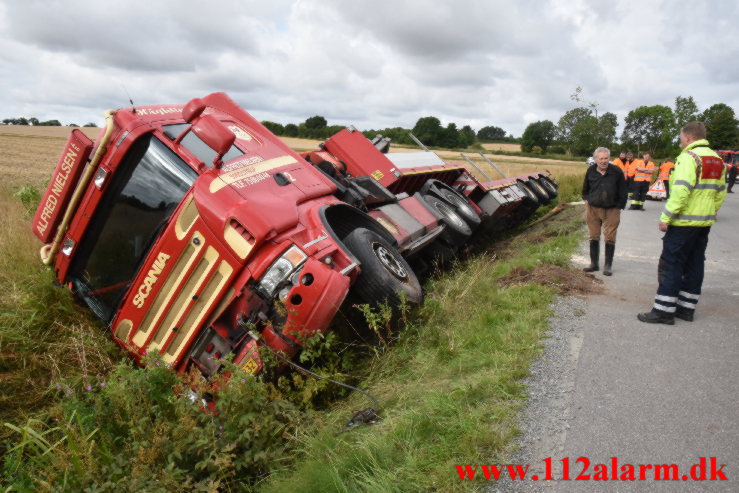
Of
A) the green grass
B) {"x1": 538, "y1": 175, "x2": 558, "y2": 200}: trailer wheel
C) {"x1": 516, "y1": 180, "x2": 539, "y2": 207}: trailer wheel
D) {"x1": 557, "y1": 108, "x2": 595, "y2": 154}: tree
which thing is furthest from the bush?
{"x1": 557, "y1": 108, "x2": 595, "y2": 154}: tree

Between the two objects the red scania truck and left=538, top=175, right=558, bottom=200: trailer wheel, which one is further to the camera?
Result: left=538, top=175, right=558, bottom=200: trailer wheel

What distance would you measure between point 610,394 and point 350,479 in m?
1.54

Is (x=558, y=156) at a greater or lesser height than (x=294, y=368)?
greater

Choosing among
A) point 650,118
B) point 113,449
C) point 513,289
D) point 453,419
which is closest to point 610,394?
point 453,419

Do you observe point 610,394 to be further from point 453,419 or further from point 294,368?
point 294,368

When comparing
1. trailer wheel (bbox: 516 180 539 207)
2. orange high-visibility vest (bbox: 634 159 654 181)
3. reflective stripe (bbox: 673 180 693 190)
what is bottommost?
trailer wheel (bbox: 516 180 539 207)

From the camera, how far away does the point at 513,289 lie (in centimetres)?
A: 468

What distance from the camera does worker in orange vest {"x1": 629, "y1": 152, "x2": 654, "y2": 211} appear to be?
37.6 ft

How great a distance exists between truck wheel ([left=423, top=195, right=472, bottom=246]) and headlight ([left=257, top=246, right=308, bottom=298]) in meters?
2.98

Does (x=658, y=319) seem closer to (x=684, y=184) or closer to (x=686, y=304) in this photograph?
(x=686, y=304)

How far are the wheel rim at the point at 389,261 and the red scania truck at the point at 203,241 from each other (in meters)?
0.02

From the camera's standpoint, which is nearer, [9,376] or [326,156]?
[9,376]

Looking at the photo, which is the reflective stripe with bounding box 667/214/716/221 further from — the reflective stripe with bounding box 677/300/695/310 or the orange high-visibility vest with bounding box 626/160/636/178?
the orange high-visibility vest with bounding box 626/160/636/178

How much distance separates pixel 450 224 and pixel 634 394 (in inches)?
137
